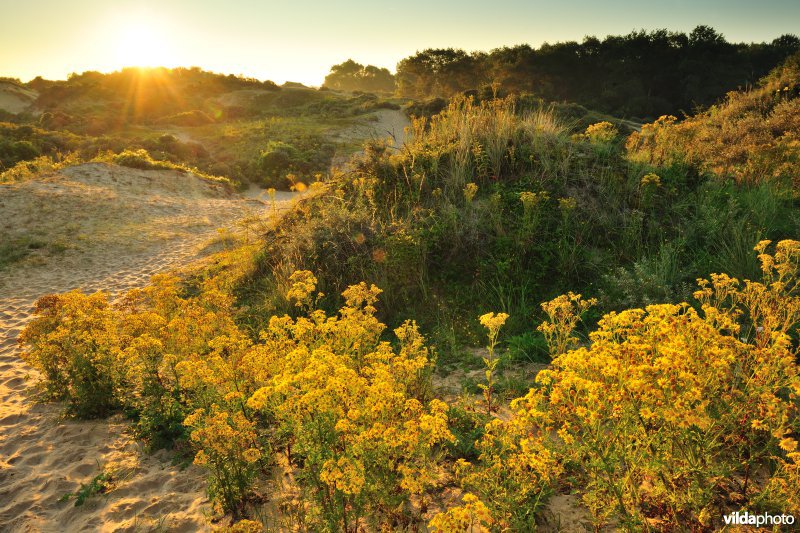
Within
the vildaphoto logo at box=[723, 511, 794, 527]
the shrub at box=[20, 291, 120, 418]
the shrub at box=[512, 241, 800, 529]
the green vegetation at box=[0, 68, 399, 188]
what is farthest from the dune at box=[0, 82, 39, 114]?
the vildaphoto logo at box=[723, 511, 794, 527]

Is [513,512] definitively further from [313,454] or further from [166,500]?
[166,500]

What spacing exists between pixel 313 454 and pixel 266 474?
1.16 m

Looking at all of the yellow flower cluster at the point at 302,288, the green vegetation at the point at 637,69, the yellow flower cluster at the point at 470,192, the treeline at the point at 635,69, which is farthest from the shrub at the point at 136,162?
the green vegetation at the point at 637,69

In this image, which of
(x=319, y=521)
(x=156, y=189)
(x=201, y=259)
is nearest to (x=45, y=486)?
(x=319, y=521)

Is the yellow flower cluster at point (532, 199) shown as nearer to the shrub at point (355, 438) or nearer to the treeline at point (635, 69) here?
the shrub at point (355, 438)

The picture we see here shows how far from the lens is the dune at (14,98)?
Answer: 3409 centimetres

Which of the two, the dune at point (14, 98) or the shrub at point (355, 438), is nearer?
the shrub at point (355, 438)

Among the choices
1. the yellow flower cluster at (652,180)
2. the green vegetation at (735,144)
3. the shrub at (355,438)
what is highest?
the green vegetation at (735,144)

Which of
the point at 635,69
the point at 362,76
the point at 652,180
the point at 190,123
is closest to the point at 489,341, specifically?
the point at 652,180

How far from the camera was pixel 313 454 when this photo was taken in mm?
3000

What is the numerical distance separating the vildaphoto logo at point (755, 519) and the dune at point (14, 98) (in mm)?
46160

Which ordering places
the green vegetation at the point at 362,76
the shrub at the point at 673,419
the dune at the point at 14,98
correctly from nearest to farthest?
the shrub at the point at 673,419
the dune at the point at 14,98
the green vegetation at the point at 362,76

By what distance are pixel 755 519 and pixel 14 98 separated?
48756 mm

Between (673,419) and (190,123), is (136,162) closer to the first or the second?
(190,123)
